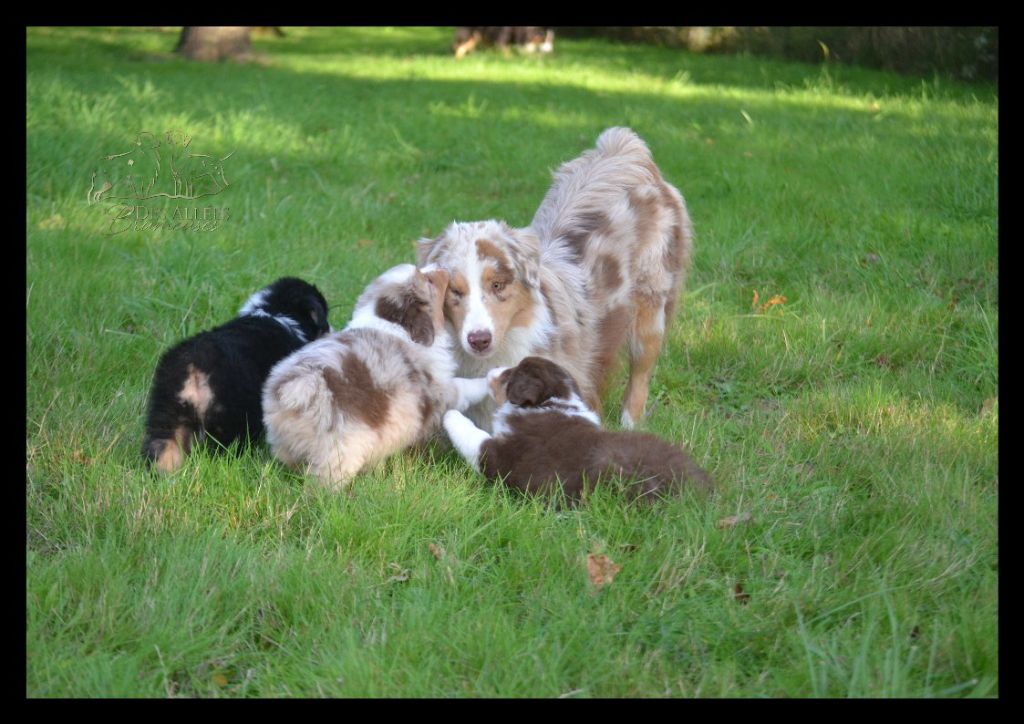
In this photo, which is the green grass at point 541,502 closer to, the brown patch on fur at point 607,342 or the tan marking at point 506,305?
the brown patch on fur at point 607,342

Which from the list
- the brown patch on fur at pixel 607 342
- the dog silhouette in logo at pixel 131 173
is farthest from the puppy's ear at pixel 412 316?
the dog silhouette in logo at pixel 131 173

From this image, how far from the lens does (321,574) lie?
3572 millimetres

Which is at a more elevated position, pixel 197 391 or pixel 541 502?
pixel 197 391

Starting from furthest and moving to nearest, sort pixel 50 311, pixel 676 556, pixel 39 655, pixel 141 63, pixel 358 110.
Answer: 1. pixel 141 63
2. pixel 358 110
3. pixel 50 311
4. pixel 676 556
5. pixel 39 655

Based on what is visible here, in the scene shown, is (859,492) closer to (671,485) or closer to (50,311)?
(671,485)

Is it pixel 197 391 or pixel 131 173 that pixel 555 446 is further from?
pixel 131 173

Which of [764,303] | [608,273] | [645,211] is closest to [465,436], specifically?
[608,273]

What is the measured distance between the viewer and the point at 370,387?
14.1 ft

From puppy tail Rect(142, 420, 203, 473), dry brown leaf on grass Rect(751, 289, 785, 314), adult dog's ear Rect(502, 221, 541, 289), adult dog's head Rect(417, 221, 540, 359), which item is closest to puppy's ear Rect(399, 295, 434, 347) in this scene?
adult dog's head Rect(417, 221, 540, 359)

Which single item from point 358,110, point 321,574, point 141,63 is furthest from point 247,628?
point 141,63

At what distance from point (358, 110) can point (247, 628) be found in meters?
10.9

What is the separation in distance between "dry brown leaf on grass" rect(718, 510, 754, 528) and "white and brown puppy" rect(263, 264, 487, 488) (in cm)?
143

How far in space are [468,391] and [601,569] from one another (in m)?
1.44

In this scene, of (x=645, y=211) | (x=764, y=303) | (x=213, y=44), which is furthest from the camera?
(x=213, y=44)
